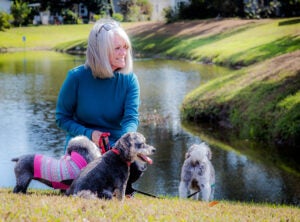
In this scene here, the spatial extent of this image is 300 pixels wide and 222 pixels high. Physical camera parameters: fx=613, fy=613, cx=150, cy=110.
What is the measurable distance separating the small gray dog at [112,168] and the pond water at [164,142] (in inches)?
248

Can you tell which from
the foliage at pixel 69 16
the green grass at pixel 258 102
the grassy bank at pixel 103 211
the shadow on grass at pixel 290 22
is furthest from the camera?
the foliage at pixel 69 16

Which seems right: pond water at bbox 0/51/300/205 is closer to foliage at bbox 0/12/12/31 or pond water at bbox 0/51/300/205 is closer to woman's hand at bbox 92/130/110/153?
woman's hand at bbox 92/130/110/153

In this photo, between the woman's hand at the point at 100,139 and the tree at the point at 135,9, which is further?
the tree at the point at 135,9

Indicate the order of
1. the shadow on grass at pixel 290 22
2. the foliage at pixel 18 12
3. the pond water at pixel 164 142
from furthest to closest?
the shadow on grass at pixel 290 22 → the foliage at pixel 18 12 → the pond water at pixel 164 142

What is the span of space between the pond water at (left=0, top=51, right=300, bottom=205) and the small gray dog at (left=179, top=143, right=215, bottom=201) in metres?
2.49

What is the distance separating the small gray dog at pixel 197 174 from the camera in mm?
10109

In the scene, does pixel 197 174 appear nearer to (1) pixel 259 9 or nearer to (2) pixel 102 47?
(2) pixel 102 47

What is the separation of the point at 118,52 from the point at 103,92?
20.0 inches

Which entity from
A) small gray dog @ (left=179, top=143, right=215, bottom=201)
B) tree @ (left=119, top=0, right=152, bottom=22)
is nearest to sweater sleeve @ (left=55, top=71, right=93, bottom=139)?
small gray dog @ (left=179, top=143, right=215, bottom=201)

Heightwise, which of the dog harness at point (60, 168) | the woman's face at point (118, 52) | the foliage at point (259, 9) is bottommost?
the foliage at point (259, 9)

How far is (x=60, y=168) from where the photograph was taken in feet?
23.0

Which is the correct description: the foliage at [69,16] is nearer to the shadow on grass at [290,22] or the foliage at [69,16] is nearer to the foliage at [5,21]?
the shadow on grass at [290,22]

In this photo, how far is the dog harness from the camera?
6.97 metres

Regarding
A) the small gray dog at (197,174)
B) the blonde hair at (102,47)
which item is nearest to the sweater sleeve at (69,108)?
the blonde hair at (102,47)
